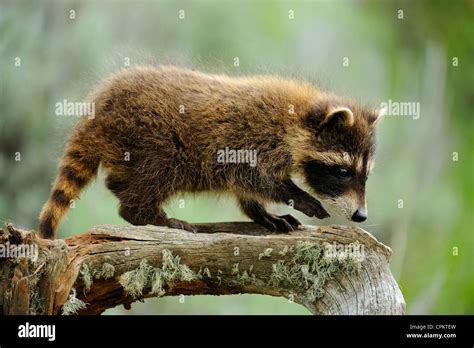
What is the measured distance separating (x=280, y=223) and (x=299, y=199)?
1.12 ft

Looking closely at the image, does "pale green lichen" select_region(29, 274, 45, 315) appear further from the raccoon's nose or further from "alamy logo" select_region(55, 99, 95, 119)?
the raccoon's nose

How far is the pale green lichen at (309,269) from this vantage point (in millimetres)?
6844

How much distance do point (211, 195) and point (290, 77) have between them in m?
1.59

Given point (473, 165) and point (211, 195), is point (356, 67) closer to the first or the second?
point (473, 165)

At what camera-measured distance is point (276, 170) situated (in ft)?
26.0

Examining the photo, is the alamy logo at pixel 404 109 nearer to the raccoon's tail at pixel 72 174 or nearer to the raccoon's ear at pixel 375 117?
the raccoon's ear at pixel 375 117

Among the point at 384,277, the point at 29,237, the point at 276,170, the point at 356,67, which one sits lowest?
the point at 384,277

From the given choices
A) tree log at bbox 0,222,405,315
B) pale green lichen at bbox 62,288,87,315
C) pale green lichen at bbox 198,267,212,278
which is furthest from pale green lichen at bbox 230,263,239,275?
pale green lichen at bbox 62,288,87,315

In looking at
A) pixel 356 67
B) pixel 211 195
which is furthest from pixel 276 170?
pixel 356 67

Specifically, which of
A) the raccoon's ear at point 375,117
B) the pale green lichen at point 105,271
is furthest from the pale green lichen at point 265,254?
the raccoon's ear at point 375,117

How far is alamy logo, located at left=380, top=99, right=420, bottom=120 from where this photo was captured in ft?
33.6
